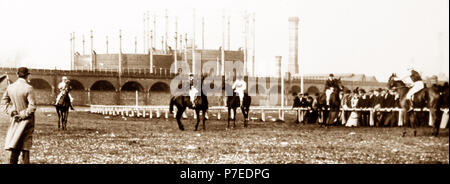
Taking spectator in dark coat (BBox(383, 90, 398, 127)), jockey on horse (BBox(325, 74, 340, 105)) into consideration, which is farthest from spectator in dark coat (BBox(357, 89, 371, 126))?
jockey on horse (BBox(325, 74, 340, 105))

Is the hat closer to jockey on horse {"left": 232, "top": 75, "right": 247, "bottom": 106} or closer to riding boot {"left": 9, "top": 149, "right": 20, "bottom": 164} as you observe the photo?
riding boot {"left": 9, "top": 149, "right": 20, "bottom": 164}

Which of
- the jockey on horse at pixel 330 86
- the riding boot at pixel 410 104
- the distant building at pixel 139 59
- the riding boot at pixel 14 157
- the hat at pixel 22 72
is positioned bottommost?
the riding boot at pixel 14 157

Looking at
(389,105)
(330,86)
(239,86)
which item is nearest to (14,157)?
(239,86)

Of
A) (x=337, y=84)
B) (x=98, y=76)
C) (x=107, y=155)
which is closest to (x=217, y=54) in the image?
(x=98, y=76)

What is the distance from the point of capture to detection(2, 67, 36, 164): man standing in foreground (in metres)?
8.62

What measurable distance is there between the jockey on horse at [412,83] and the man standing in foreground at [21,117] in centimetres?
966

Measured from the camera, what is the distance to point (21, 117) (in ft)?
28.5

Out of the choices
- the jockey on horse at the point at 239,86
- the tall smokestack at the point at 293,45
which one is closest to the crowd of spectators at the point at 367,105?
the jockey on horse at the point at 239,86

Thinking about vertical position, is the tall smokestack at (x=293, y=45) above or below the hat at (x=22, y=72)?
above

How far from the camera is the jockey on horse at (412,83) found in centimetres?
1498

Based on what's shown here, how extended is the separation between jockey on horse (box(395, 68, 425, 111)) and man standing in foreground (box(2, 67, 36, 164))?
966cm

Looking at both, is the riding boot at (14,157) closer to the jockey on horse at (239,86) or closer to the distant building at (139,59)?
the jockey on horse at (239,86)
